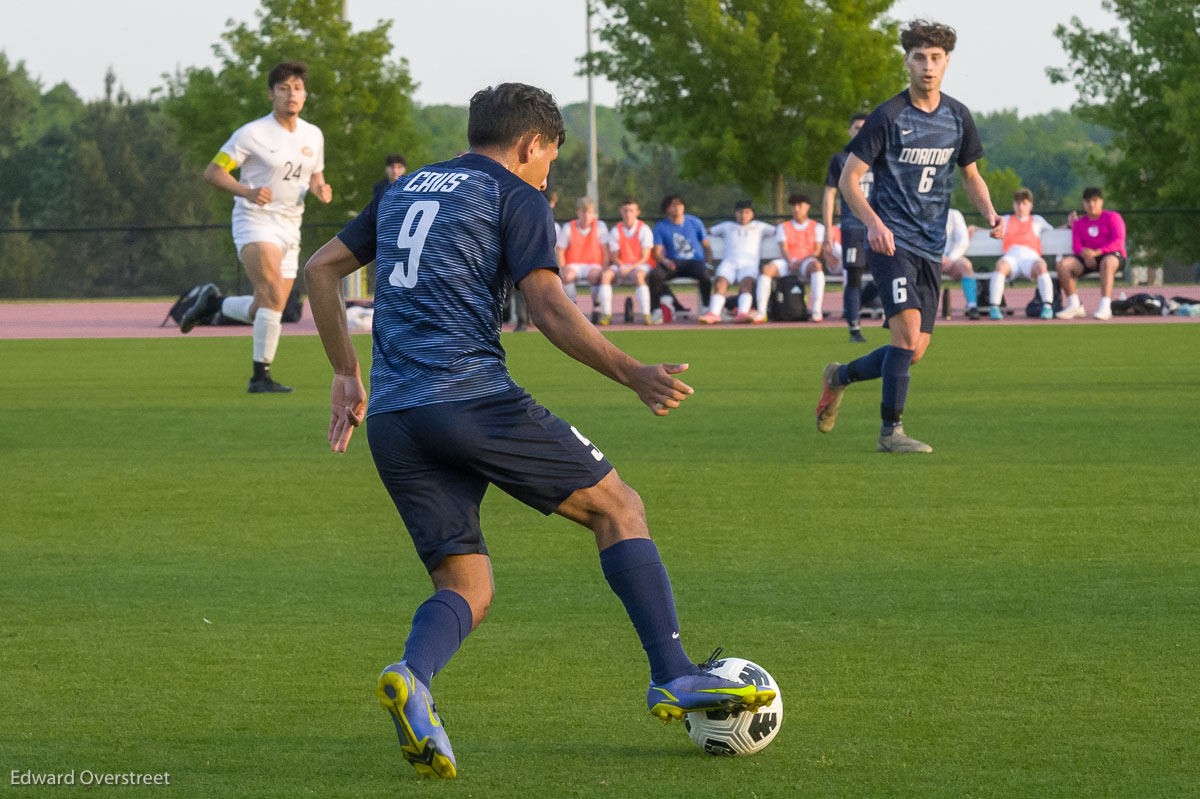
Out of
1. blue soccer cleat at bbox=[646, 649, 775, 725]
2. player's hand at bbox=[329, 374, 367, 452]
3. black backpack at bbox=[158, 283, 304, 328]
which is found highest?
player's hand at bbox=[329, 374, 367, 452]

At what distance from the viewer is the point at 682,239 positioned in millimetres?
22797

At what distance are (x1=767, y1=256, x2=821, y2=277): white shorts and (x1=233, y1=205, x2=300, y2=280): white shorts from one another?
11.6 meters

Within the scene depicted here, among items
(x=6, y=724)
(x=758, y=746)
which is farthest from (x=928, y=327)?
(x=6, y=724)

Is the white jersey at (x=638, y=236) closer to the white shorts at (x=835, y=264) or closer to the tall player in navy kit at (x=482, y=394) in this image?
the white shorts at (x=835, y=264)

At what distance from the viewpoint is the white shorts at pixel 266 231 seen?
11.7 meters

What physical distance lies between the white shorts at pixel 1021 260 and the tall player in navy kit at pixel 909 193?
579 inches

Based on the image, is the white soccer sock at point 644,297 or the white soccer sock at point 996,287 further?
the white soccer sock at point 644,297

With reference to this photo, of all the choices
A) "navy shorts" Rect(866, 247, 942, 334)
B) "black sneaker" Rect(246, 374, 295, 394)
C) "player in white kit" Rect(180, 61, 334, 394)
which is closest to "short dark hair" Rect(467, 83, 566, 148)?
"navy shorts" Rect(866, 247, 942, 334)

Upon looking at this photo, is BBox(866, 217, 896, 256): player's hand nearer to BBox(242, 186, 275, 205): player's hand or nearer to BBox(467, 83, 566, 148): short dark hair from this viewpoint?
BBox(467, 83, 566, 148): short dark hair

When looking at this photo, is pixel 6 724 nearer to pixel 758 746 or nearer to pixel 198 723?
pixel 198 723

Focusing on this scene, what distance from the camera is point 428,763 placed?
3334 millimetres

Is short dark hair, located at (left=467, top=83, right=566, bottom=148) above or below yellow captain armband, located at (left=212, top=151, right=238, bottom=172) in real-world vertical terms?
below

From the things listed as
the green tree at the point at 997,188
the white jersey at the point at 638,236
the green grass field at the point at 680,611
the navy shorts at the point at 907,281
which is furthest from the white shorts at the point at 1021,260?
the green tree at the point at 997,188

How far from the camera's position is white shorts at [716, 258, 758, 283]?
22.6 metres
